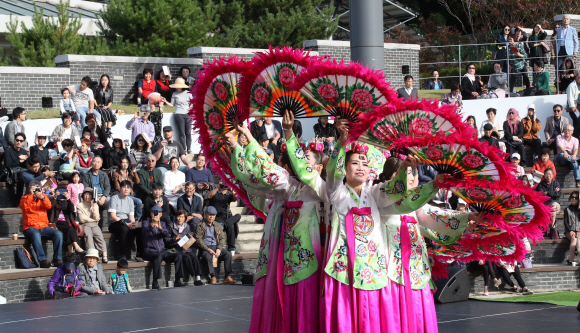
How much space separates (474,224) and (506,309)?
243 centimetres

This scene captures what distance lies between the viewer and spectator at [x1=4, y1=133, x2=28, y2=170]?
1016 centimetres

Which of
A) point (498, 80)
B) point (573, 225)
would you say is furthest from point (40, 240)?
point (498, 80)

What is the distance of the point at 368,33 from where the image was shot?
6.90 metres

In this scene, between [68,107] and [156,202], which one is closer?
[156,202]

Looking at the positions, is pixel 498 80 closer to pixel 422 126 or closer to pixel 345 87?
pixel 345 87

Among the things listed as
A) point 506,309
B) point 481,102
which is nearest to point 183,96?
point 481,102

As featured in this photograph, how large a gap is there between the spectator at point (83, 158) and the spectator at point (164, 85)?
10.2ft

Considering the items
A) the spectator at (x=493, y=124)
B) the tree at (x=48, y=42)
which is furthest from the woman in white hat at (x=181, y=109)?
the spectator at (x=493, y=124)

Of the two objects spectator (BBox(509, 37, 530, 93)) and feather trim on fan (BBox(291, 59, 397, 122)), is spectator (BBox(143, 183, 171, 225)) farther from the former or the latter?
spectator (BBox(509, 37, 530, 93))

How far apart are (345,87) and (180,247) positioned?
18.7ft

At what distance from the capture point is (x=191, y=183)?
10.1 metres

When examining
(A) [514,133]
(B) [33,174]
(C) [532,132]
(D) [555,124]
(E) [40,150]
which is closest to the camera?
(B) [33,174]

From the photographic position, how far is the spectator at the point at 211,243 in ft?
31.9

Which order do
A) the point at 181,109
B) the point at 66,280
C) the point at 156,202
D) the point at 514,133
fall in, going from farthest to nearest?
the point at 514,133, the point at 181,109, the point at 156,202, the point at 66,280
